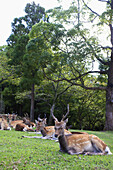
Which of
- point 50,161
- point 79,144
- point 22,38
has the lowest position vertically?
point 50,161

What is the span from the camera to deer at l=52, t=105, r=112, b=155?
5414 mm

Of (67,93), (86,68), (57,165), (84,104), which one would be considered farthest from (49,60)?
(57,165)

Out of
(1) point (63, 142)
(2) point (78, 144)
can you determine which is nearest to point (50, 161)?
(1) point (63, 142)

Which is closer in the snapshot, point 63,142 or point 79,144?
point 63,142

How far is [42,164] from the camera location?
4238 millimetres

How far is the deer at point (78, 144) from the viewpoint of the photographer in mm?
5414

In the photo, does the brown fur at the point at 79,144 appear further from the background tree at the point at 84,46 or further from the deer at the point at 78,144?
the background tree at the point at 84,46

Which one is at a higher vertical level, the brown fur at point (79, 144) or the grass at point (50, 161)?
the brown fur at point (79, 144)

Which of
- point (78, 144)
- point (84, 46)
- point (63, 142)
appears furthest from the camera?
point (84, 46)

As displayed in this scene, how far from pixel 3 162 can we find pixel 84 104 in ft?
71.9

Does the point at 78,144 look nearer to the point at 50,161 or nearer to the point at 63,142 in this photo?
the point at 63,142

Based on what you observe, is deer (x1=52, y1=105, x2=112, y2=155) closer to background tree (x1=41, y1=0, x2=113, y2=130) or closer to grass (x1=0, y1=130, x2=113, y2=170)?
grass (x1=0, y1=130, x2=113, y2=170)

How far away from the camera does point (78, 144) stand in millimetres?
5559

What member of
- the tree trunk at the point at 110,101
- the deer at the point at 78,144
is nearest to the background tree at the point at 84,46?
the tree trunk at the point at 110,101
